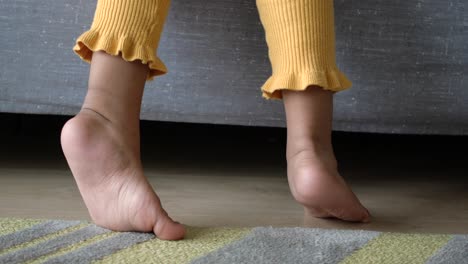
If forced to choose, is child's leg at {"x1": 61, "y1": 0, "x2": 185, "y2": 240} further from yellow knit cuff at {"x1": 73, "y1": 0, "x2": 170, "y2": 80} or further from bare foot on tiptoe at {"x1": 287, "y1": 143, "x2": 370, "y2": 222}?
bare foot on tiptoe at {"x1": 287, "y1": 143, "x2": 370, "y2": 222}

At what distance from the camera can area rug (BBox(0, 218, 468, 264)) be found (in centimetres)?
70

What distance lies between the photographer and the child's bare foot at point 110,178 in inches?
30.7

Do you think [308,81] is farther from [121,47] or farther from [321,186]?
[121,47]

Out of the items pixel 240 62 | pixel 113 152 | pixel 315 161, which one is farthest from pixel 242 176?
pixel 113 152

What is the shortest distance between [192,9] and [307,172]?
13.1 inches

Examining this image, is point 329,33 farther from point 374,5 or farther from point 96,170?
point 96,170

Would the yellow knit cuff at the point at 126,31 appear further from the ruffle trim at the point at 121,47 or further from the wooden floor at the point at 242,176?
the wooden floor at the point at 242,176

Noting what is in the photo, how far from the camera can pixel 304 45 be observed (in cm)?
92

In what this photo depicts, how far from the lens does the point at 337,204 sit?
0.89 metres

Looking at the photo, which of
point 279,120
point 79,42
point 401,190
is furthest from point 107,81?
point 401,190

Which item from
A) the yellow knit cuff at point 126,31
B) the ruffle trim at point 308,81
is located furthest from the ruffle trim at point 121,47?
the ruffle trim at point 308,81

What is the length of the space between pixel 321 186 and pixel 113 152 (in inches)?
9.8

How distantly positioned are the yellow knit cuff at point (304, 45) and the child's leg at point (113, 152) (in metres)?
0.18

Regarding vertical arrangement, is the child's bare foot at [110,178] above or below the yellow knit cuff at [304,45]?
below
